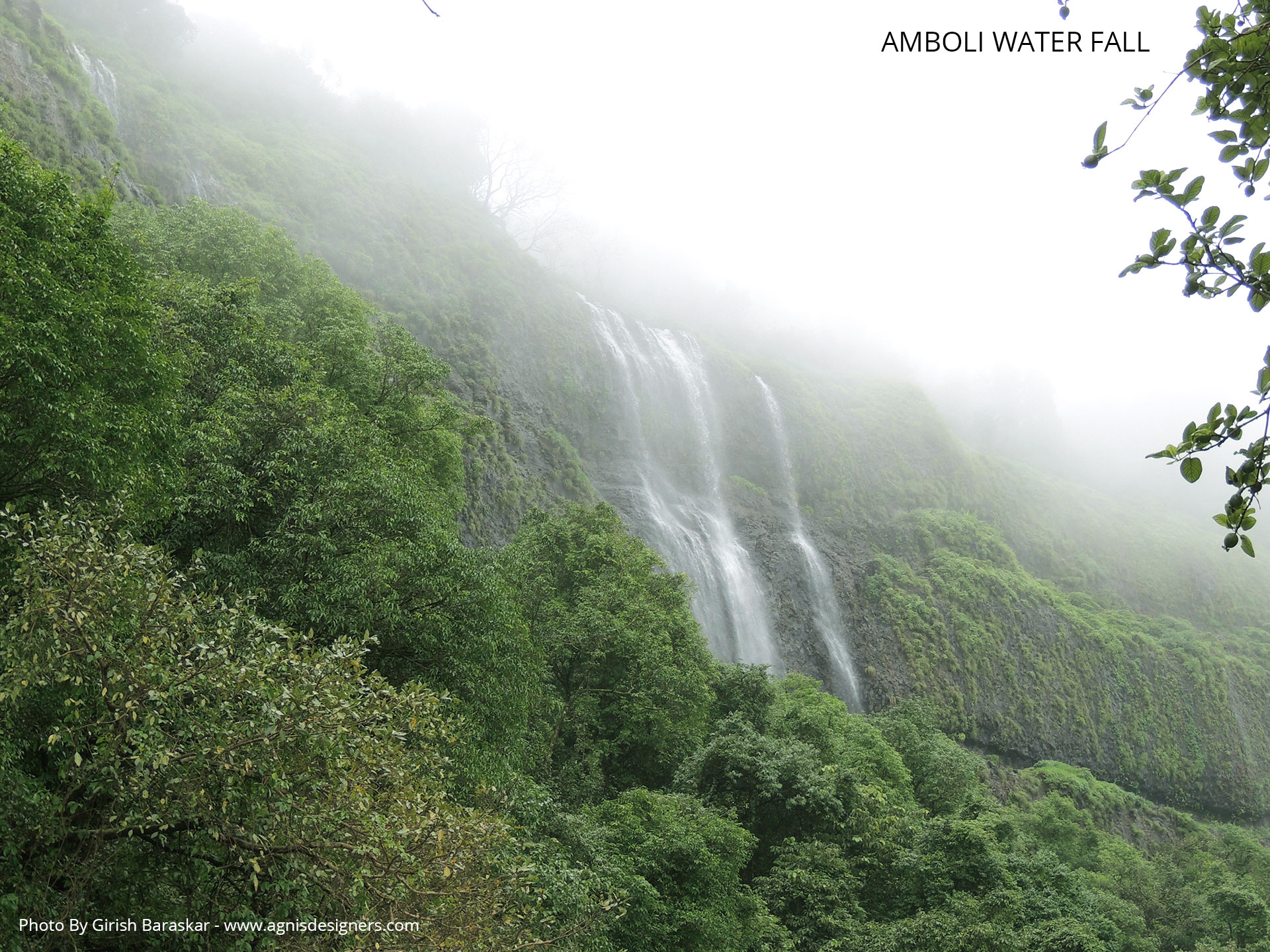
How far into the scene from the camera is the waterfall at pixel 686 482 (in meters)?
38.2

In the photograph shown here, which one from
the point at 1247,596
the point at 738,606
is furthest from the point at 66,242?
the point at 1247,596

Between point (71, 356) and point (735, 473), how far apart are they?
Answer: 44.5m

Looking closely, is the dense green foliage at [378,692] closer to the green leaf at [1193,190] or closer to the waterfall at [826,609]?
the waterfall at [826,609]

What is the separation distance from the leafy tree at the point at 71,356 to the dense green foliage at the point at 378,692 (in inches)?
1.8

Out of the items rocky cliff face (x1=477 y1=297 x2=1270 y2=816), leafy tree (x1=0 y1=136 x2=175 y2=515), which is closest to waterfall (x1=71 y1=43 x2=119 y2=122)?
rocky cliff face (x1=477 y1=297 x2=1270 y2=816)

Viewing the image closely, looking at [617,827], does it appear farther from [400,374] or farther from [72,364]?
[400,374]

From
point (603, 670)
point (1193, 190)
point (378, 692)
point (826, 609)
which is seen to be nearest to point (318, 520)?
point (378, 692)

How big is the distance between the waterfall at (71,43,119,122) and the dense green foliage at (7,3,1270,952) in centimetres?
147

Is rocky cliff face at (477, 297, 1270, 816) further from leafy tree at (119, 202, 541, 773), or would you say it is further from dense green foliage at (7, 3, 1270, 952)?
leafy tree at (119, 202, 541, 773)

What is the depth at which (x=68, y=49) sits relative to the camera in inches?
1162

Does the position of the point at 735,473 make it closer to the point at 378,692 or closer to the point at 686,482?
the point at 686,482

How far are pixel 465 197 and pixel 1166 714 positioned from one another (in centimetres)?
6682

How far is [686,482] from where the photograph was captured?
46906 millimetres

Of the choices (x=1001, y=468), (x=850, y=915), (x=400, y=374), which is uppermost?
(x=1001, y=468)
